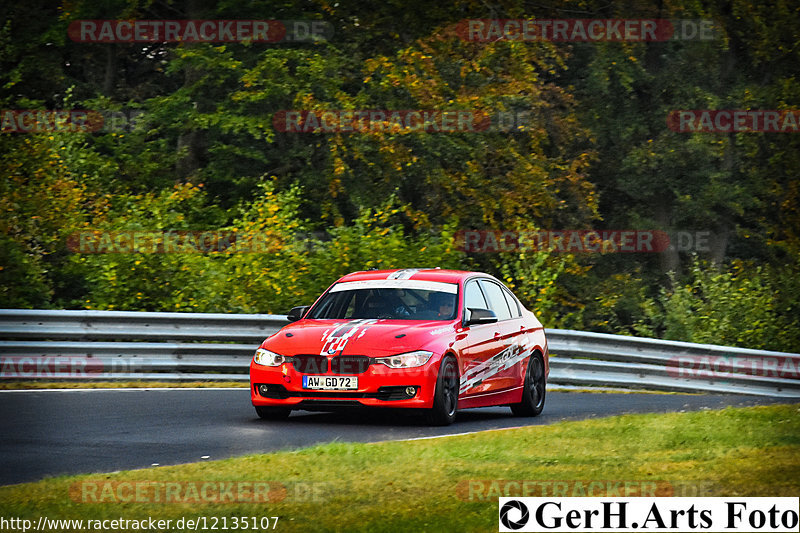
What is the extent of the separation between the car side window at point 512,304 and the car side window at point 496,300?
81 millimetres

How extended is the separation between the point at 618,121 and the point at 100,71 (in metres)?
14.5

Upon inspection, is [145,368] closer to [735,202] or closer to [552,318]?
[552,318]

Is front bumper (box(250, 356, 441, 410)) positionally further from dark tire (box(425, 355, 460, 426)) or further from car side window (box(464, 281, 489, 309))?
car side window (box(464, 281, 489, 309))

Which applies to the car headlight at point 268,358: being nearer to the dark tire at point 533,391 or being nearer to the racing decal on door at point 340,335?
the racing decal on door at point 340,335

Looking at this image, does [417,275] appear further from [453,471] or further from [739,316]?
[739,316]

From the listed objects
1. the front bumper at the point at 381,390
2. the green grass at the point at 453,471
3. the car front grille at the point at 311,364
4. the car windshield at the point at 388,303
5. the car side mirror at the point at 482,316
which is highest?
the car windshield at the point at 388,303

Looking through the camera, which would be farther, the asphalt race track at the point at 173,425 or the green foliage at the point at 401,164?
the green foliage at the point at 401,164

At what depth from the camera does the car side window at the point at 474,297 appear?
47.4ft

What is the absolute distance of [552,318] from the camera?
75.8ft

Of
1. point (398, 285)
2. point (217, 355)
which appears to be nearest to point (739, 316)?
point (217, 355)

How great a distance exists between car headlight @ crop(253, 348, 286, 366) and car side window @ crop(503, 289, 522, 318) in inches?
126

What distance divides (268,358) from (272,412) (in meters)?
0.70


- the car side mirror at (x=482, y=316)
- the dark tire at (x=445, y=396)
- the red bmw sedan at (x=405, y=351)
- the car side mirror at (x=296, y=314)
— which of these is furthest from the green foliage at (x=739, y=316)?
the dark tire at (x=445, y=396)

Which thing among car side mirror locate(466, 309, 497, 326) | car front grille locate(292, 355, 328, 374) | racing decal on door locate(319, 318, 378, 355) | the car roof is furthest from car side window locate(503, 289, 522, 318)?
car front grille locate(292, 355, 328, 374)
